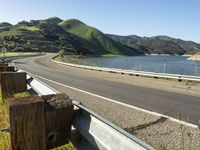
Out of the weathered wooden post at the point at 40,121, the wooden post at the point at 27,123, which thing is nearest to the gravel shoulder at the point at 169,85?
the weathered wooden post at the point at 40,121

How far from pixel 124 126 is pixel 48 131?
166 inches

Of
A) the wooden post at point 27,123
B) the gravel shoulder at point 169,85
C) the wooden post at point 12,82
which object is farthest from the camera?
the gravel shoulder at point 169,85

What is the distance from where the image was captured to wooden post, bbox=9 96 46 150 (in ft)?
8.38

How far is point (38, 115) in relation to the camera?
271cm

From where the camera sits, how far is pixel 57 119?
296 centimetres

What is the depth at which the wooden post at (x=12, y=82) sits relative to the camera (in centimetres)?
618

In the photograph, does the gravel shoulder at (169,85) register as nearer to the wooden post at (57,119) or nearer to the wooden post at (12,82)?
the wooden post at (12,82)

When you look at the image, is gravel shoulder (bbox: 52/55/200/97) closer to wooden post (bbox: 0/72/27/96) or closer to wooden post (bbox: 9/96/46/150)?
wooden post (bbox: 0/72/27/96)

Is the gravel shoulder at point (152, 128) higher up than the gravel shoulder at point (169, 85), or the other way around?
the gravel shoulder at point (152, 128)

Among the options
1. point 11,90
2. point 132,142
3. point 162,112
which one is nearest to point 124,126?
point 162,112

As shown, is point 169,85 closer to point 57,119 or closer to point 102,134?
point 57,119

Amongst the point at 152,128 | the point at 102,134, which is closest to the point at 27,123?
the point at 102,134

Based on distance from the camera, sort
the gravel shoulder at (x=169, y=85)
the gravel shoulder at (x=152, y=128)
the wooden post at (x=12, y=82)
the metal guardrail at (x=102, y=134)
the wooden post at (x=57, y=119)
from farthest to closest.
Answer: the gravel shoulder at (x=169, y=85)
the wooden post at (x=12, y=82)
the gravel shoulder at (x=152, y=128)
the wooden post at (x=57, y=119)
the metal guardrail at (x=102, y=134)

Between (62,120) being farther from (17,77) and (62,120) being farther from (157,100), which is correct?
(157,100)
